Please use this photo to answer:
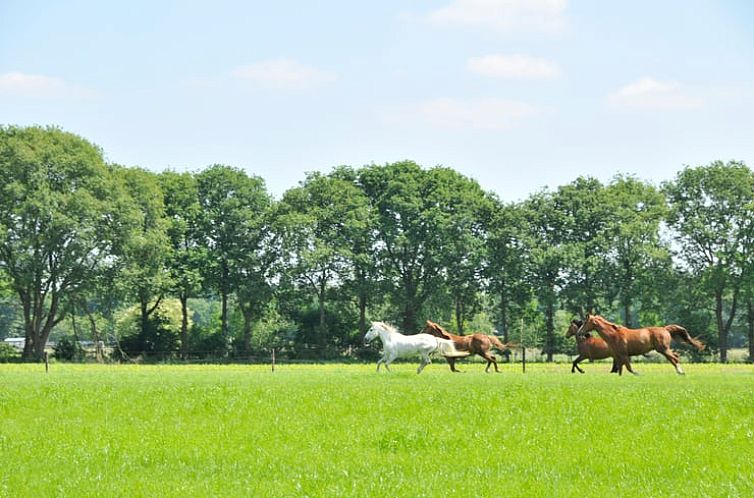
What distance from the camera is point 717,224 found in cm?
7438

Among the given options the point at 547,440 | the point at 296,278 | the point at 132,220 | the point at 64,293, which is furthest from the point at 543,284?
the point at 547,440

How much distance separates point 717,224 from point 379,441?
6370 centimetres

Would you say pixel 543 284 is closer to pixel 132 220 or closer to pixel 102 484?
pixel 132 220

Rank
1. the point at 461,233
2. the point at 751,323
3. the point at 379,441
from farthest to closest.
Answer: the point at 461,233 → the point at 751,323 → the point at 379,441

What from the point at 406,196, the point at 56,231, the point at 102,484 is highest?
the point at 406,196

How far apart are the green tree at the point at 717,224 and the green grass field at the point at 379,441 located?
154 ft

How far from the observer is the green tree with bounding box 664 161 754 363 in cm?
7131

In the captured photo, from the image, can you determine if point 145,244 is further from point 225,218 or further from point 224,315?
point 224,315

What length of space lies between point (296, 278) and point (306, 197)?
719cm

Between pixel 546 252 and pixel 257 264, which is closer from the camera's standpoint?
pixel 546 252

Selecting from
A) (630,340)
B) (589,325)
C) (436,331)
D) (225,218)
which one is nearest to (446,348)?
(436,331)

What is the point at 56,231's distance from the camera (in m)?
66.6

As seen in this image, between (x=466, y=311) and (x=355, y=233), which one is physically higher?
(x=355, y=233)

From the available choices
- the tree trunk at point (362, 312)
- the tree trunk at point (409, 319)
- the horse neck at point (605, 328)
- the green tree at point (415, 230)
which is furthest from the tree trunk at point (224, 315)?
the horse neck at point (605, 328)
